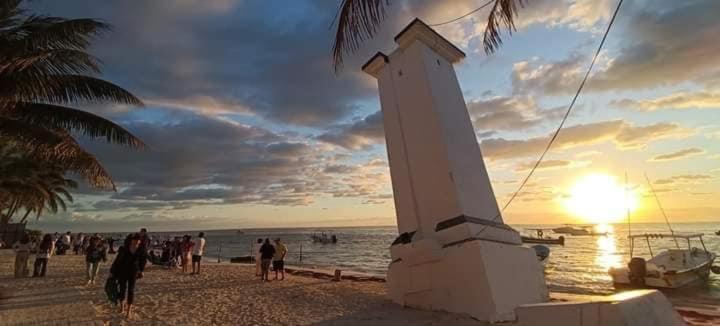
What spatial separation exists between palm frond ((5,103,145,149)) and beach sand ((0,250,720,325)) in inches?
162

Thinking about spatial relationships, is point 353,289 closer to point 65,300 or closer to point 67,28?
point 65,300

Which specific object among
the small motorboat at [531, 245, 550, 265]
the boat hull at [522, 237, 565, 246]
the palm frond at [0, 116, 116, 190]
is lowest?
the small motorboat at [531, 245, 550, 265]

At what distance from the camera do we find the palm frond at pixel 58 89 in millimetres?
7691

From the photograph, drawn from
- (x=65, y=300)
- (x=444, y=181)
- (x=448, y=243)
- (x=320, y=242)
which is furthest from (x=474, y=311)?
(x=320, y=242)

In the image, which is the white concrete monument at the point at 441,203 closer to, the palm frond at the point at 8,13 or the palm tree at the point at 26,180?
the palm frond at the point at 8,13

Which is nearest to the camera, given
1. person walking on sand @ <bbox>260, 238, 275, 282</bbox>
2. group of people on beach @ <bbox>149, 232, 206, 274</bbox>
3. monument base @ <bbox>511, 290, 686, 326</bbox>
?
monument base @ <bbox>511, 290, 686, 326</bbox>

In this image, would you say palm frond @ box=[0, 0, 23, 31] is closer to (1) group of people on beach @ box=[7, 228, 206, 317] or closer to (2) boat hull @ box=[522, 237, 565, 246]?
(1) group of people on beach @ box=[7, 228, 206, 317]

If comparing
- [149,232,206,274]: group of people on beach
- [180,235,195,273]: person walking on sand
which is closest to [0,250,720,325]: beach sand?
[149,232,206,274]: group of people on beach

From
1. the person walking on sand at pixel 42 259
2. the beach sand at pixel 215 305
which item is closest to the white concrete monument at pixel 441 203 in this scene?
the beach sand at pixel 215 305

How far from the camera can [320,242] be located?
245 ft

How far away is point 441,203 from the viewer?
10430mm

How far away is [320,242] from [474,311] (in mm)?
67699

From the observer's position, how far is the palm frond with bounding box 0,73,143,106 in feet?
25.2

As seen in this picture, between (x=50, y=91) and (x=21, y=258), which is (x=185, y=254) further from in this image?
(x=50, y=91)
